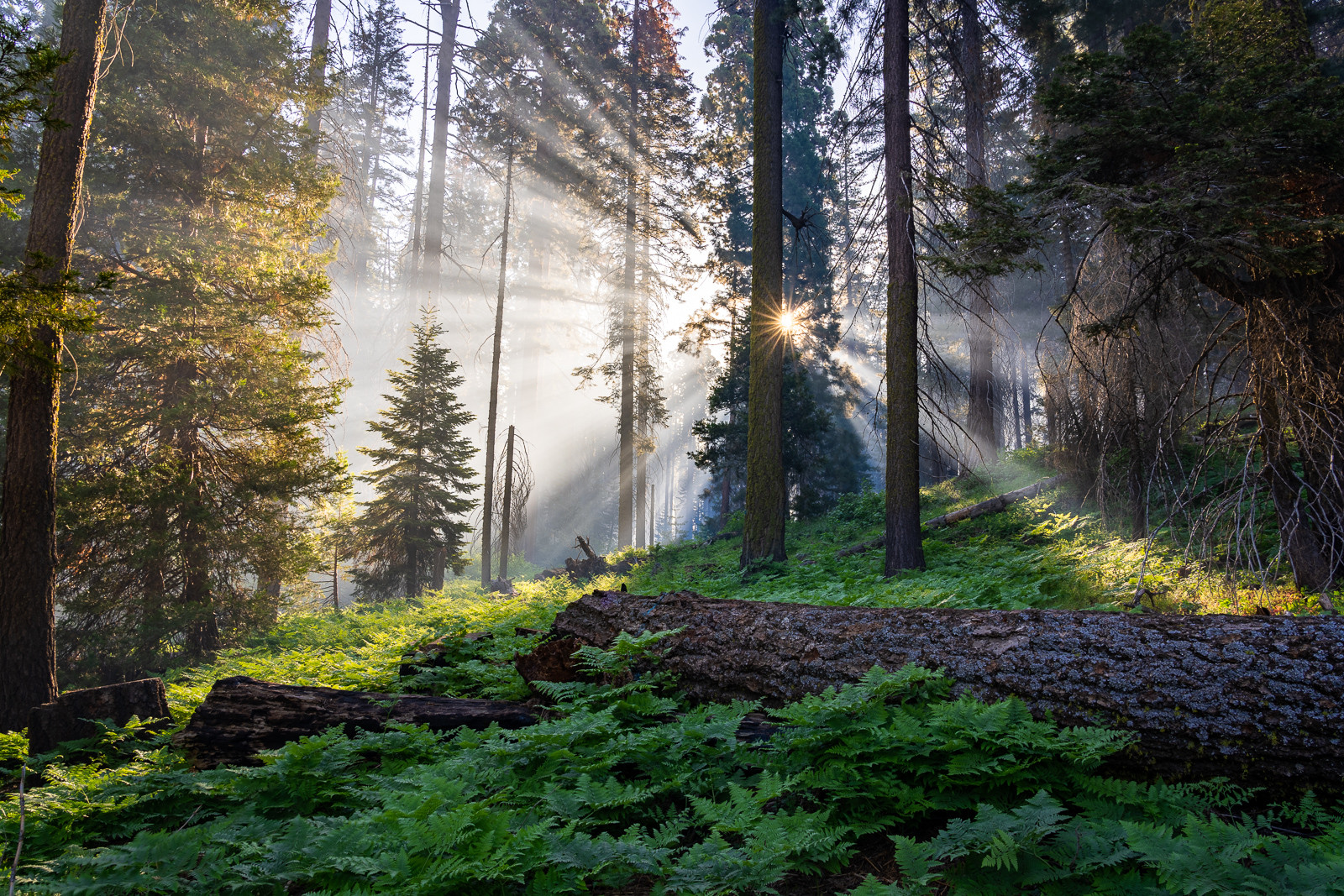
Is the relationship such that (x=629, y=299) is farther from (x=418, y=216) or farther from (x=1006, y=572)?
(x=1006, y=572)

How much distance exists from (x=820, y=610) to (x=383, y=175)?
42.8 meters

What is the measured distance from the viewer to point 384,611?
14008mm

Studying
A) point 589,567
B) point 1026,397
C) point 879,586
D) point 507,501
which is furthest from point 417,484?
point 1026,397

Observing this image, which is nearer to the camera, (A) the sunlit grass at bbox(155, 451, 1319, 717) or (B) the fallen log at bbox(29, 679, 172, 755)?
(B) the fallen log at bbox(29, 679, 172, 755)

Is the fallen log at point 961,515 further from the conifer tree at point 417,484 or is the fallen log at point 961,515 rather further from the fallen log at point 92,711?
the conifer tree at point 417,484

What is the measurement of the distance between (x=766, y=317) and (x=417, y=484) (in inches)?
488

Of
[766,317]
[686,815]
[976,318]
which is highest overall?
[976,318]

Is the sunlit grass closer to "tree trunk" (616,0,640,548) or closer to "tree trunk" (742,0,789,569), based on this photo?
"tree trunk" (742,0,789,569)

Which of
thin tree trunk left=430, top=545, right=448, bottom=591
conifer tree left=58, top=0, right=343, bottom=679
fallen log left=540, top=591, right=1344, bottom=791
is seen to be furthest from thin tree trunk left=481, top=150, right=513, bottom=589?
fallen log left=540, top=591, right=1344, bottom=791

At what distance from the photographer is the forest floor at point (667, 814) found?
2.16 metres

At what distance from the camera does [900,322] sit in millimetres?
9281

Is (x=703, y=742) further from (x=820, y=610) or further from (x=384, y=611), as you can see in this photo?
(x=384, y=611)

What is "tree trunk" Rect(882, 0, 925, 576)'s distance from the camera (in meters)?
9.24

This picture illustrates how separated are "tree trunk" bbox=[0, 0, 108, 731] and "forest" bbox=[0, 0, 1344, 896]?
4 cm
